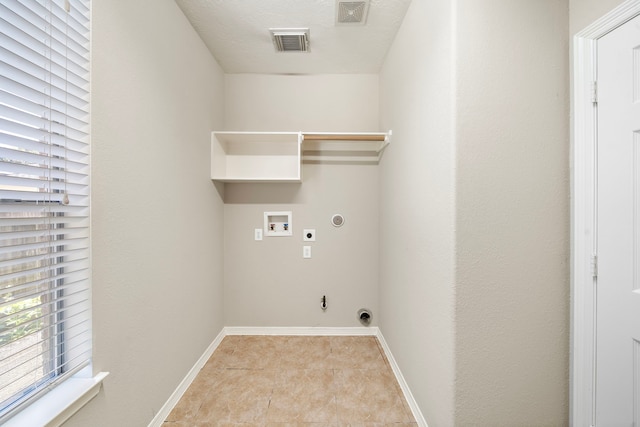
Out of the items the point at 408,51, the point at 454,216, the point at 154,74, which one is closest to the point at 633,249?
the point at 454,216

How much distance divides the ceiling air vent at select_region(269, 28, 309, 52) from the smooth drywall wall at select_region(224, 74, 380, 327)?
1.36 ft

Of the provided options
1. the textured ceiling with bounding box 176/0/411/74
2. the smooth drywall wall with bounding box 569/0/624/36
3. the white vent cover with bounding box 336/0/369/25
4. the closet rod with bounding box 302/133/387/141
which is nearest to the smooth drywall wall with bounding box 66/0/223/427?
the textured ceiling with bounding box 176/0/411/74

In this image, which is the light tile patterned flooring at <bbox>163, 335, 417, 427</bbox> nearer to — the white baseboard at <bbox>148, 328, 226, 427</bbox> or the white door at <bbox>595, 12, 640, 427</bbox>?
the white baseboard at <bbox>148, 328, 226, 427</bbox>

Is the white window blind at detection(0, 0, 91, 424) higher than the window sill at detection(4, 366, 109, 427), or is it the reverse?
the white window blind at detection(0, 0, 91, 424)

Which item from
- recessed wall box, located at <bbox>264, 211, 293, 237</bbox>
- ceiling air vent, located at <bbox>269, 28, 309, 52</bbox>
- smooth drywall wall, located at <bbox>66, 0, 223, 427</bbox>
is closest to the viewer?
smooth drywall wall, located at <bbox>66, 0, 223, 427</bbox>

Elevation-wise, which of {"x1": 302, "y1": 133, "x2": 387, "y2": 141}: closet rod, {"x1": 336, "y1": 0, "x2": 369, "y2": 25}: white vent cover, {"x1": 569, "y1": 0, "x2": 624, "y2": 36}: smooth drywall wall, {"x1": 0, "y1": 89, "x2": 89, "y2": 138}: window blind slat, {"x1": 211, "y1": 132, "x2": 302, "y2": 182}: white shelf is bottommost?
{"x1": 0, "y1": 89, "x2": 89, "y2": 138}: window blind slat

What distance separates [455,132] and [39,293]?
1.75 m

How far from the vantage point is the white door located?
40.0 inches

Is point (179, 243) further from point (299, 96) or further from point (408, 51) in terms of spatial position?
point (408, 51)

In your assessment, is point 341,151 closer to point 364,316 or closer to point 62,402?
point 364,316

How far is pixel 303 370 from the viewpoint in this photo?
2.02m

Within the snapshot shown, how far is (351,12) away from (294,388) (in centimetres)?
265

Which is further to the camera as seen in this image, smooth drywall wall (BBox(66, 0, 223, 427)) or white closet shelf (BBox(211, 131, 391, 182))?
white closet shelf (BBox(211, 131, 391, 182))

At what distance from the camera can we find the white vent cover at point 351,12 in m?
1.69
